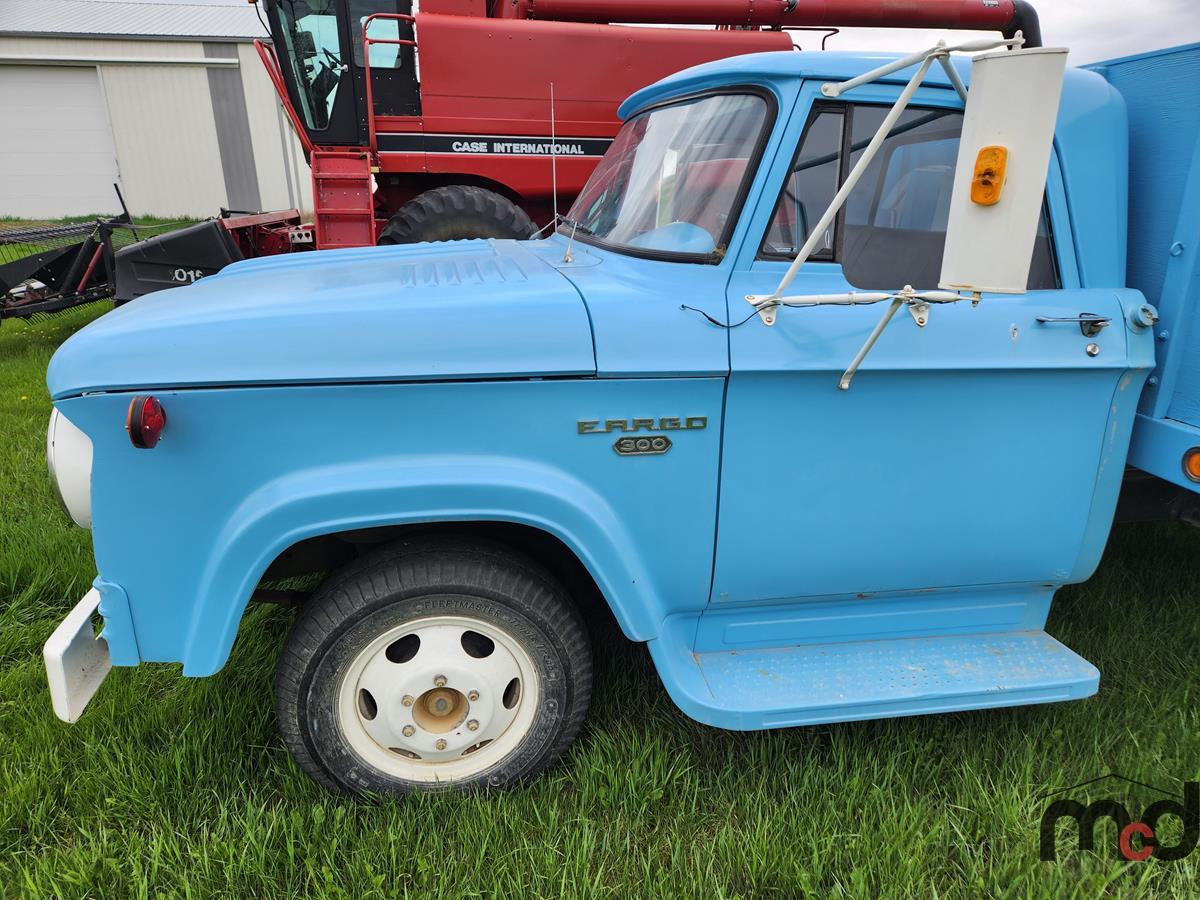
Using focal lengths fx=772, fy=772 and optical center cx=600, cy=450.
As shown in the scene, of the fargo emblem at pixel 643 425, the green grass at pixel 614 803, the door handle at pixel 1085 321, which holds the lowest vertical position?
the green grass at pixel 614 803

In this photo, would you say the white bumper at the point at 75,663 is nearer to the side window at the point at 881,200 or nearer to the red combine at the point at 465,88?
the side window at the point at 881,200

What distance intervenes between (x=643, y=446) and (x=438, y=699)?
900 millimetres

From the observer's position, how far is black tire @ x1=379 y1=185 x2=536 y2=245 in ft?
20.5

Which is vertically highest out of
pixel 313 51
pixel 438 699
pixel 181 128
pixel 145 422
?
pixel 313 51

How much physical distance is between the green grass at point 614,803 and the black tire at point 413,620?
127 millimetres

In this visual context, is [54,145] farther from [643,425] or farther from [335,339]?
[643,425]

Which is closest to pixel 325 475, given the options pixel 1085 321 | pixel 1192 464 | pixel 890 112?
pixel 890 112

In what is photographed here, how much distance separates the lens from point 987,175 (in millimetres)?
1640

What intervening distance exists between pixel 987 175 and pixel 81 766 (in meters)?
2.88

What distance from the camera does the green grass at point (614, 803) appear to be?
6.35 feet

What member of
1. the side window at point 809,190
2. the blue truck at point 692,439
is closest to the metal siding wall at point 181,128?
the blue truck at point 692,439

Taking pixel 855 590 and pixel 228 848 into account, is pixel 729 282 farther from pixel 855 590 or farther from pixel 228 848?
pixel 228 848

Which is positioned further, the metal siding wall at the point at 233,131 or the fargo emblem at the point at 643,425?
the metal siding wall at the point at 233,131

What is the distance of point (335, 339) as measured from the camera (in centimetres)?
186
